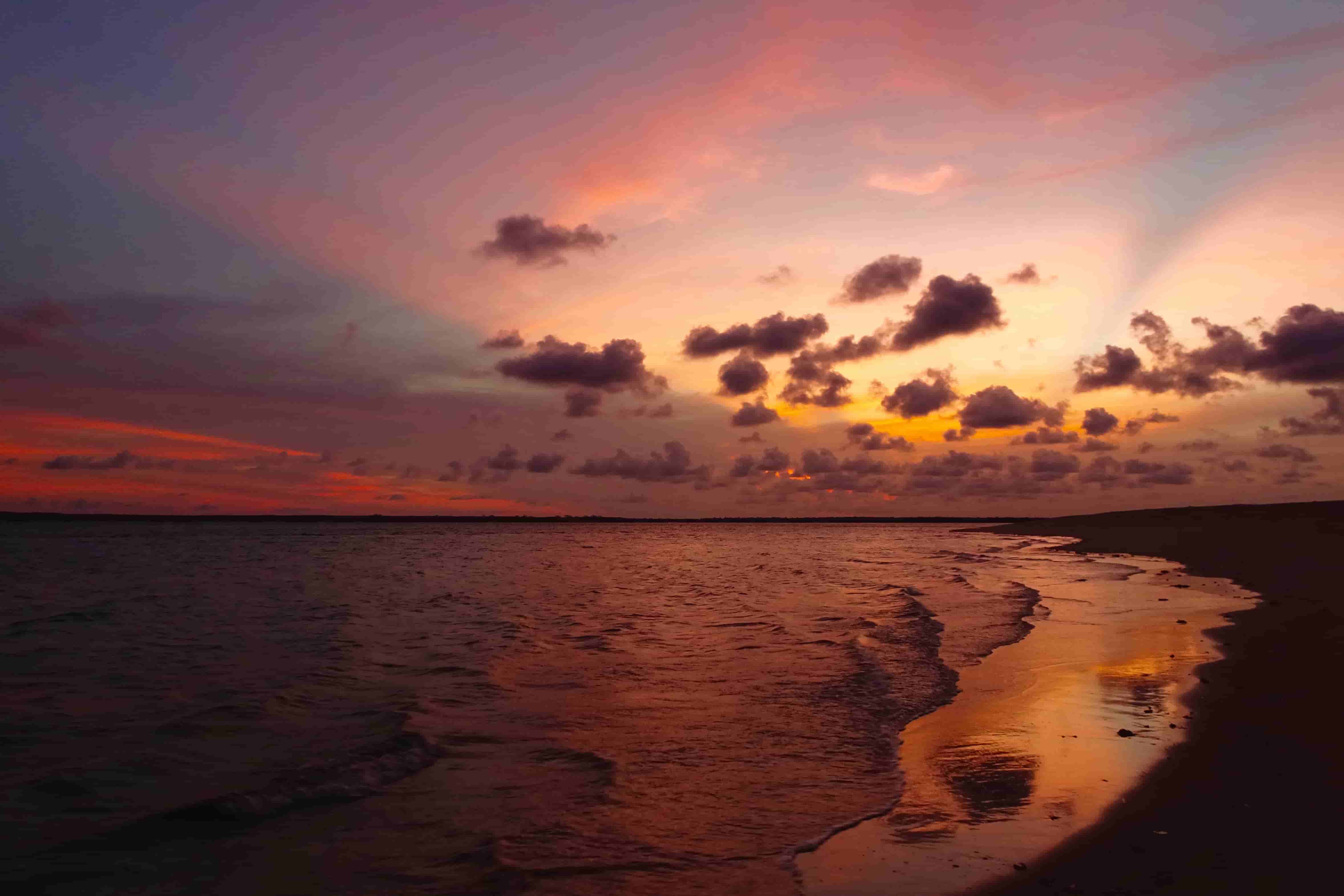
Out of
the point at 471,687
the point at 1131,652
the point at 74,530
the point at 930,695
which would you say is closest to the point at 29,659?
the point at 471,687

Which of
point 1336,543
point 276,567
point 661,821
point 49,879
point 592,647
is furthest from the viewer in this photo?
point 276,567

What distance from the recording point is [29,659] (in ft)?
61.9

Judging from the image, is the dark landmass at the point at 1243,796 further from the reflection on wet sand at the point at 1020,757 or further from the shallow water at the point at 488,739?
the shallow water at the point at 488,739

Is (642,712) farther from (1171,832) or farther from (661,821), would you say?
(1171,832)

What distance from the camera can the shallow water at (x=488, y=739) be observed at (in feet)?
25.3

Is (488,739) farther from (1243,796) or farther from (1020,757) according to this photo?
(1243,796)

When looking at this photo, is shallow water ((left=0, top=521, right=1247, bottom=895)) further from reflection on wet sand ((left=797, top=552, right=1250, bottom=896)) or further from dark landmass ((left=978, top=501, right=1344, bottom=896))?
dark landmass ((left=978, top=501, right=1344, bottom=896))

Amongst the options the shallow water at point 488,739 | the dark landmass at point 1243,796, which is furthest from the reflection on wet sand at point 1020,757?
the dark landmass at point 1243,796

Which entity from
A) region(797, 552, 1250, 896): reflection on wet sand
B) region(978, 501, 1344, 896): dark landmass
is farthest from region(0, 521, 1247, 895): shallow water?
region(978, 501, 1344, 896): dark landmass

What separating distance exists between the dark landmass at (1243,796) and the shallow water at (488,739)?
87 cm

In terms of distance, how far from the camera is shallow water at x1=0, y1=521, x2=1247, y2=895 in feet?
25.3

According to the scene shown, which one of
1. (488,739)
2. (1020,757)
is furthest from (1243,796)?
(488,739)

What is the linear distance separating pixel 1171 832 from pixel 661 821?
4693mm

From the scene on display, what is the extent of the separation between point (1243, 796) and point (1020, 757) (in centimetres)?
247
